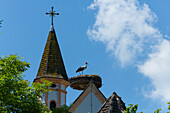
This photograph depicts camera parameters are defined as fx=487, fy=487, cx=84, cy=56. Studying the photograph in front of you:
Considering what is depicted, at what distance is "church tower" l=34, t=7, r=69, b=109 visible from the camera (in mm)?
33219

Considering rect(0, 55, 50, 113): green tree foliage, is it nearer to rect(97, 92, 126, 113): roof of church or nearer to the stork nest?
rect(97, 92, 126, 113): roof of church

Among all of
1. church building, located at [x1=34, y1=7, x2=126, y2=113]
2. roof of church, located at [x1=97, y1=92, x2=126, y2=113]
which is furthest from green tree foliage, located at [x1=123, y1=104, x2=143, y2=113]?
church building, located at [x1=34, y1=7, x2=126, y2=113]

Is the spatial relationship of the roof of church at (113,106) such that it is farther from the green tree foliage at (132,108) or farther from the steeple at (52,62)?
the steeple at (52,62)

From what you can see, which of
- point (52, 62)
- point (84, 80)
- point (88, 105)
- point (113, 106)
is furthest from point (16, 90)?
point (52, 62)

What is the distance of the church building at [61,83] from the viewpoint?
104 feet

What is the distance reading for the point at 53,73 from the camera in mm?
33969

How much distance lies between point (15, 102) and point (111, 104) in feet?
13.1

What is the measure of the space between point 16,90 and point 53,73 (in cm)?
1544

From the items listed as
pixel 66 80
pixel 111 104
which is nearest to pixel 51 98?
pixel 66 80

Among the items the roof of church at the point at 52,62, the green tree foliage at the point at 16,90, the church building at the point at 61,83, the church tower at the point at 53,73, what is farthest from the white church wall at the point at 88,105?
the green tree foliage at the point at 16,90

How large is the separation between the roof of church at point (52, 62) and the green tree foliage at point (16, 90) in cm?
1414

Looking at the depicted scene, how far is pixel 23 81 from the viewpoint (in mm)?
19156

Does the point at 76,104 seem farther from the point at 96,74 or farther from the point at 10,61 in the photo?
the point at 10,61

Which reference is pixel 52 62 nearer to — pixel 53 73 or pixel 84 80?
pixel 53 73
